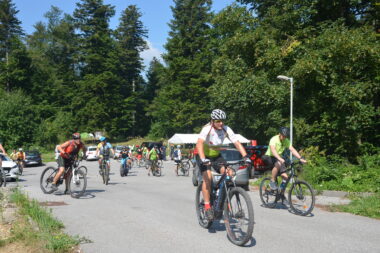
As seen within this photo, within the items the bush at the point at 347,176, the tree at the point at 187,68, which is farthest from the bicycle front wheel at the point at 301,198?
the tree at the point at 187,68

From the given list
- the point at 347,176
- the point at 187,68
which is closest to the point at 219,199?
the point at 347,176

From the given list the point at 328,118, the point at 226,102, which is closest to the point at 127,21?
the point at 226,102

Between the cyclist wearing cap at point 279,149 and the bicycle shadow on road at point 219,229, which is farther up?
the cyclist wearing cap at point 279,149

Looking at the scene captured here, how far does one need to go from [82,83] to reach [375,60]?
175 feet

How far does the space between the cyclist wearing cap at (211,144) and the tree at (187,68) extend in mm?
48720

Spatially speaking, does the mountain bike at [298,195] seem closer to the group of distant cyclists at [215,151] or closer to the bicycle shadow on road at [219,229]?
the group of distant cyclists at [215,151]

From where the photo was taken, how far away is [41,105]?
67.3 metres

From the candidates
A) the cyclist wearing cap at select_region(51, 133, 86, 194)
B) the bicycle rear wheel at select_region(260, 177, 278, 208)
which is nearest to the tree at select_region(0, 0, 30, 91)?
the cyclist wearing cap at select_region(51, 133, 86, 194)

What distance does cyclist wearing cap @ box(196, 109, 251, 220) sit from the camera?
6.57m

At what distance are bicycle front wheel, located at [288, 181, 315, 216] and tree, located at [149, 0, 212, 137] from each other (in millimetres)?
46875

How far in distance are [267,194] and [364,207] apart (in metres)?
2.16

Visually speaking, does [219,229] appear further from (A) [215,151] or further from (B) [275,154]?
(B) [275,154]

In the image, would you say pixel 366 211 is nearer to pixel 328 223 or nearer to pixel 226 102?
pixel 328 223

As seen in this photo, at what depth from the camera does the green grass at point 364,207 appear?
865 centimetres
